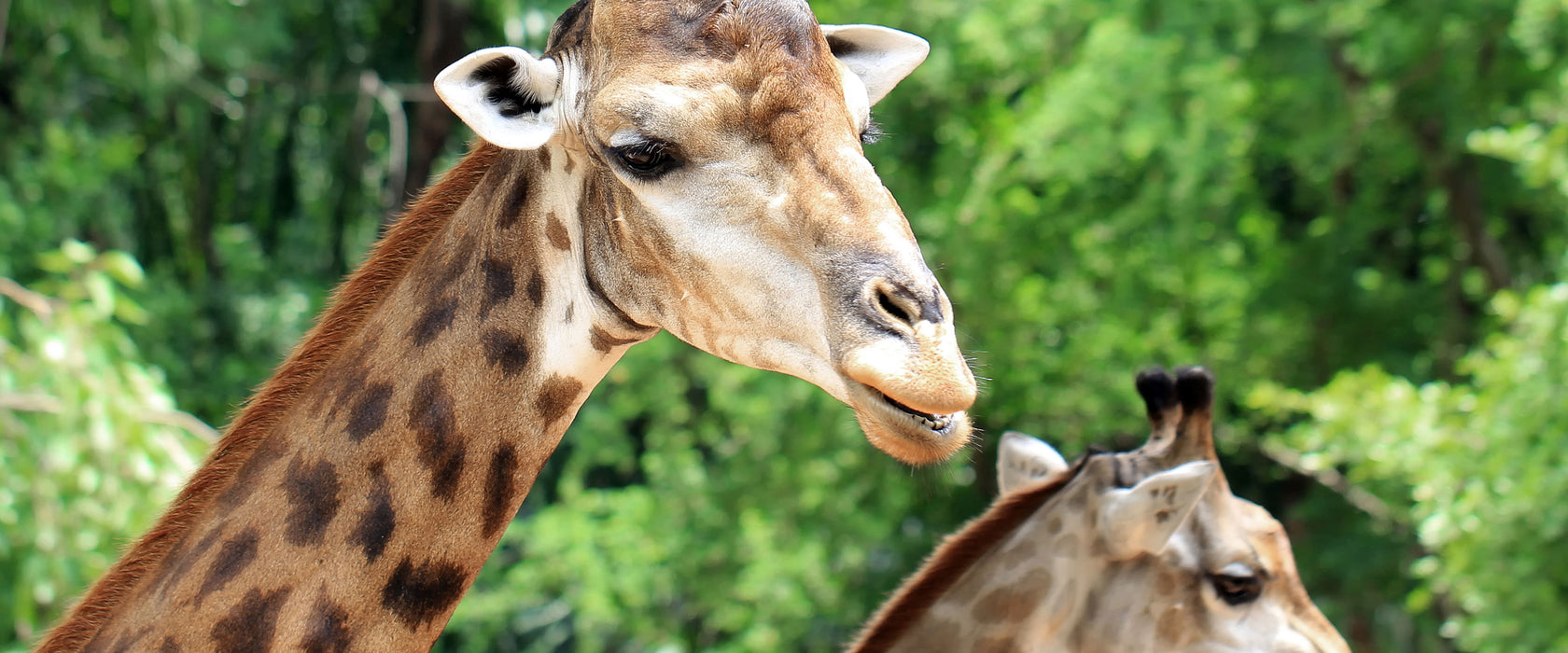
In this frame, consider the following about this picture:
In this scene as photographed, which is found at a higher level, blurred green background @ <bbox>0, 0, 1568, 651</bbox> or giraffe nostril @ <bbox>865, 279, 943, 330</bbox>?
giraffe nostril @ <bbox>865, 279, 943, 330</bbox>

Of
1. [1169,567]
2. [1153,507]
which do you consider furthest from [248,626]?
[1169,567]

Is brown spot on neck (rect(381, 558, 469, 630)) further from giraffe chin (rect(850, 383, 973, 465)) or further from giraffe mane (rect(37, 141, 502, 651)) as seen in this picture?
giraffe chin (rect(850, 383, 973, 465))

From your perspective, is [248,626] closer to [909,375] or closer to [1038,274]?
[909,375]

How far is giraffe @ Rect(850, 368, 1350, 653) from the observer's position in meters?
3.35

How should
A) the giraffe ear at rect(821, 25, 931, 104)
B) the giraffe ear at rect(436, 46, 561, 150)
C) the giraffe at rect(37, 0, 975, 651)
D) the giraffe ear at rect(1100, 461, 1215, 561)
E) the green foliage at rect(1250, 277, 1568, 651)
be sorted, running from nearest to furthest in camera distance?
the giraffe at rect(37, 0, 975, 651), the giraffe ear at rect(436, 46, 561, 150), the giraffe ear at rect(821, 25, 931, 104), the giraffe ear at rect(1100, 461, 1215, 561), the green foliage at rect(1250, 277, 1568, 651)

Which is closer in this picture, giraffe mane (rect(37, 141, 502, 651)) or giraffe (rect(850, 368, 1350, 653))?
giraffe mane (rect(37, 141, 502, 651))

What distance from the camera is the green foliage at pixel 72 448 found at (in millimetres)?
5559

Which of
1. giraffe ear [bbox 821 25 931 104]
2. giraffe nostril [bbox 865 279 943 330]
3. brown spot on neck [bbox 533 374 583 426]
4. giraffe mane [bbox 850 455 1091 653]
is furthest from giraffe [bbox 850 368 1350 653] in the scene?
giraffe nostril [bbox 865 279 943 330]

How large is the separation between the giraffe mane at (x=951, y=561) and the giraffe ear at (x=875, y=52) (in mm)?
1508

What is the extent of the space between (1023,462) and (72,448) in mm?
3905

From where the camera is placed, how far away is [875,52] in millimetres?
2402

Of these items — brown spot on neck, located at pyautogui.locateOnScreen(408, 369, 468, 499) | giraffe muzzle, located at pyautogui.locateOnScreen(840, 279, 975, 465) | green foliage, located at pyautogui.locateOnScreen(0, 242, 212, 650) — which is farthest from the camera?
green foliage, located at pyautogui.locateOnScreen(0, 242, 212, 650)

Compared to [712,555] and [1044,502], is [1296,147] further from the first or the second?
[1044,502]

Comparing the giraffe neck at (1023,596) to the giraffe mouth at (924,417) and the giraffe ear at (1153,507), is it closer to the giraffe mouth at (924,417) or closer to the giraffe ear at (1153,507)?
the giraffe ear at (1153,507)
